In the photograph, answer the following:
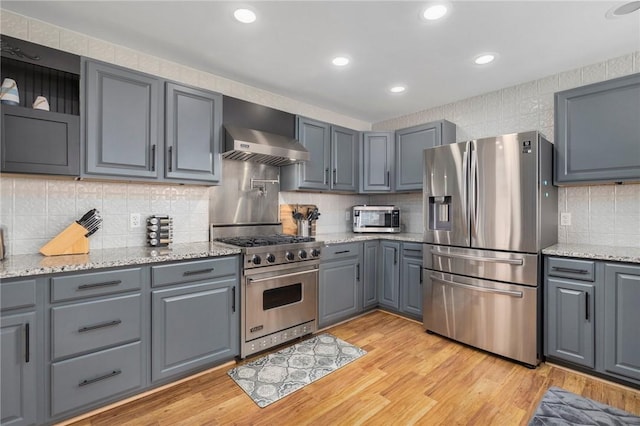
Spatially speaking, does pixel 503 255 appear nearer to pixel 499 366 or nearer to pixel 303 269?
pixel 499 366

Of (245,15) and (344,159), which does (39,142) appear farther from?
(344,159)

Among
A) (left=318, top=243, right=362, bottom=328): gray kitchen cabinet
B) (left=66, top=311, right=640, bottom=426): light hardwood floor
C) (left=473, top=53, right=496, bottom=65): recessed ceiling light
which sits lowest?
(left=66, top=311, right=640, bottom=426): light hardwood floor

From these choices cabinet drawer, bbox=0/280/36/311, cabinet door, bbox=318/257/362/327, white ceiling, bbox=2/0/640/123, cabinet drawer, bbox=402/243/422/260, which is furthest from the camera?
cabinet drawer, bbox=402/243/422/260

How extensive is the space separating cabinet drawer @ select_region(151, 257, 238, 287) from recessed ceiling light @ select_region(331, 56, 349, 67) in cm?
191

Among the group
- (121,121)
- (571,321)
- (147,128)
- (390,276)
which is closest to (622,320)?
(571,321)

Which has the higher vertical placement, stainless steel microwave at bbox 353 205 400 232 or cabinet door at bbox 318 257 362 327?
stainless steel microwave at bbox 353 205 400 232

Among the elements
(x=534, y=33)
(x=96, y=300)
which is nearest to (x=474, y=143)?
(x=534, y=33)

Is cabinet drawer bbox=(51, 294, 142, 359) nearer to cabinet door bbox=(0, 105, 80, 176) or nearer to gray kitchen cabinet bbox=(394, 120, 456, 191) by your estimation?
cabinet door bbox=(0, 105, 80, 176)

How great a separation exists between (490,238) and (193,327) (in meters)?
2.55

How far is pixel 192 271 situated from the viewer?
2203 mm

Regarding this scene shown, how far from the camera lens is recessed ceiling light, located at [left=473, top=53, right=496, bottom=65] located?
2514mm

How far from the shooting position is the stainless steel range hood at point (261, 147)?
2.64 metres

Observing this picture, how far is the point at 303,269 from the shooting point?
9.50 feet

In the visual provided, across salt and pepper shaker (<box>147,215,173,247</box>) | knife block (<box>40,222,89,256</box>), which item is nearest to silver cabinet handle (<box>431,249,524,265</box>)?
salt and pepper shaker (<box>147,215,173,247</box>)
